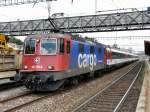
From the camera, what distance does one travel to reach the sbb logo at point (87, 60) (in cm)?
1927

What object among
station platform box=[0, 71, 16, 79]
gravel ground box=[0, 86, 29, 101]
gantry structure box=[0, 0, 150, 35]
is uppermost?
gantry structure box=[0, 0, 150, 35]

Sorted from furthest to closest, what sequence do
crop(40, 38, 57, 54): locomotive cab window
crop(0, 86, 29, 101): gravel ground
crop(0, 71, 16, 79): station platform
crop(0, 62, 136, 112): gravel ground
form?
1. crop(0, 71, 16, 79): station platform
2. crop(40, 38, 57, 54): locomotive cab window
3. crop(0, 86, 29, 101): gravel ground
4. crop(0, 62, 136, 112): gravel ground

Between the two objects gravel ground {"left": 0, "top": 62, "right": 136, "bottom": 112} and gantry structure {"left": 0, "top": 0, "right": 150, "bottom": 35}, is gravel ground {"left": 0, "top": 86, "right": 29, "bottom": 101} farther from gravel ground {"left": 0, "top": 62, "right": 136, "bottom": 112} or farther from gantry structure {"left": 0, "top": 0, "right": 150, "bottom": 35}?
gantry structure {"left": 0, "top": 0, "right": 150, "bottom": 35}

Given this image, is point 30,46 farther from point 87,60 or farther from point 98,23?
point 98,23

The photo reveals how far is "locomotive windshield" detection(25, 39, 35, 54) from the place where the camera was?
16453 millimetres

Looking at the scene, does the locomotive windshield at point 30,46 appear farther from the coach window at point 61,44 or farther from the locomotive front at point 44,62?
the coach window at point 61,44

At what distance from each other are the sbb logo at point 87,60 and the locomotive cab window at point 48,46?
3190 millimetres

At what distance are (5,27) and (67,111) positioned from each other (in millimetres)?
53665

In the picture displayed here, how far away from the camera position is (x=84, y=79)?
23.5 meters

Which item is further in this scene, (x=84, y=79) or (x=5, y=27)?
(x=5, y=27)

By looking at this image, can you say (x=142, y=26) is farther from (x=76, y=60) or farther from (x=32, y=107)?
(x=32, y=107)

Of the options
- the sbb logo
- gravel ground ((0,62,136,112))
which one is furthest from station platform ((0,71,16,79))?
the sbb logo

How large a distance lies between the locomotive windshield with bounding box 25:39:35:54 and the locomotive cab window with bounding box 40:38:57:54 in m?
0.54

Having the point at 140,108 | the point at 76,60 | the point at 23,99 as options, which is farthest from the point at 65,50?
the point at 140,108
